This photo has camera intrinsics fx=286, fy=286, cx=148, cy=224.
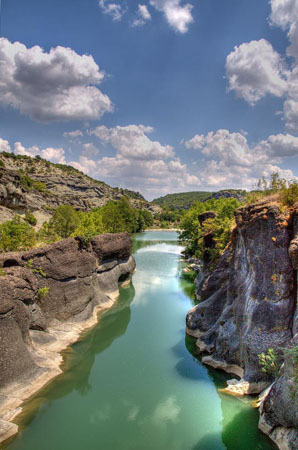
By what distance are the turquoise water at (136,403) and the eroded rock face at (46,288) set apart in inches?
81.5

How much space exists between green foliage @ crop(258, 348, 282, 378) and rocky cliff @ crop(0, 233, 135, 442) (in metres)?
9.91

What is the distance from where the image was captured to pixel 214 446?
1031 centimetres

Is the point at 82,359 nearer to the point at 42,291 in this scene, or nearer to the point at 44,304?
the point at 44,304

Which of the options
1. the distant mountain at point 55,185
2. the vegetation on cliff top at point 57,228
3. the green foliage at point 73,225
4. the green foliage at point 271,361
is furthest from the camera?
the distant mountain at point 55,185

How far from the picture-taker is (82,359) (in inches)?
674

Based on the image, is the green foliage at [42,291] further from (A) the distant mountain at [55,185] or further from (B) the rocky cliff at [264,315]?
(A) the distant mountain at [55,185]

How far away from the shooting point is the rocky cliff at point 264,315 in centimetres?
956

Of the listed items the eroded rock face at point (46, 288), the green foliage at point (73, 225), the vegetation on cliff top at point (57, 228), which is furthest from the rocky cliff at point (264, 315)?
the vegetation on cliff top at point (57, 228)

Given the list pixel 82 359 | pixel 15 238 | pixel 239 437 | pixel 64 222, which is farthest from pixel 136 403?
pixel 64 222

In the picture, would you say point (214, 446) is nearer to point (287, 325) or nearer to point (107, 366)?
point (287, 325)

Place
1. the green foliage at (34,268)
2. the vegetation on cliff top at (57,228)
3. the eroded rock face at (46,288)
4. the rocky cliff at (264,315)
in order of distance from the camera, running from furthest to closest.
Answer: the vegetation on cliff top at (57,228), the green foliage at (34,268), the eroded rock face at (46,288), the rocky cliff at (264,315)

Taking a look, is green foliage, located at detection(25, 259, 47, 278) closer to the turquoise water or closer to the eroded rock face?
the eroded rock face

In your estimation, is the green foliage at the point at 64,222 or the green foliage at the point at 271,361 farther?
the green foliage at the point at 64,222

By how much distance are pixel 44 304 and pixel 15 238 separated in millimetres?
6795
